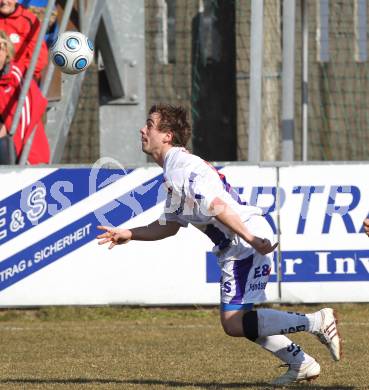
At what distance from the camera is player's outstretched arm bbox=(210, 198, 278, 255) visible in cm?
720

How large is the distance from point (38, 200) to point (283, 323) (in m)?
4.77

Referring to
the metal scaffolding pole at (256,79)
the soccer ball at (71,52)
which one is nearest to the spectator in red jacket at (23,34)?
the soccer ball at (71,52)

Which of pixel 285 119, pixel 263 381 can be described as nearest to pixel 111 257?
pixel 285 119

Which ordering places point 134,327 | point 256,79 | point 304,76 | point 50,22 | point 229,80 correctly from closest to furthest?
point 134,327
point 256,79
point 50,22
point 304,76
point 229,80

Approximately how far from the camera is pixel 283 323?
7613 millimetres

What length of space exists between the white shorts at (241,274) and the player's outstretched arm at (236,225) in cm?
34

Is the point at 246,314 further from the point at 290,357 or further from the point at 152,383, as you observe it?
the point at 152,383

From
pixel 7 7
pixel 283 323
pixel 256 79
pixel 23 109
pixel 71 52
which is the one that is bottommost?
pixel 283 323

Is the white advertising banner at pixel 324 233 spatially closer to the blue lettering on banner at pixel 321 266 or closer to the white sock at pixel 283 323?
the blue lettering on banner at pixel 321 266

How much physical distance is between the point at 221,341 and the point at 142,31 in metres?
6.00

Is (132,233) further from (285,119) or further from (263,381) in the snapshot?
(285,119)

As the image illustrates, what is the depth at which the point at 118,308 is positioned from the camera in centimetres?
1210

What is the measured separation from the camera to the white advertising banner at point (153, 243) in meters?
11.8

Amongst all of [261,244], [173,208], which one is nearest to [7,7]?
[173,208]
